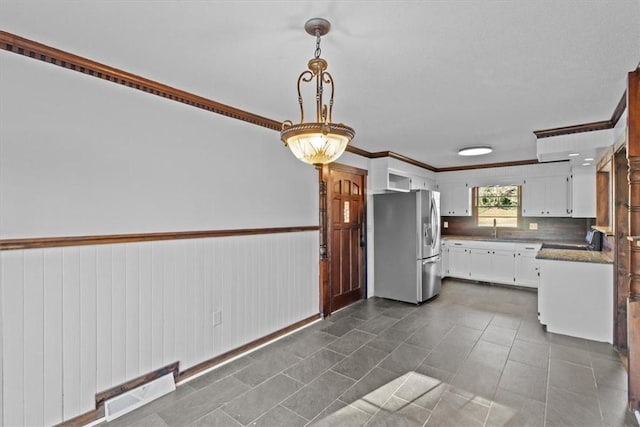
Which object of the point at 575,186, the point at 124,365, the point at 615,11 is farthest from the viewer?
the point at 575,186

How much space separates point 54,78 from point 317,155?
1.73 metres

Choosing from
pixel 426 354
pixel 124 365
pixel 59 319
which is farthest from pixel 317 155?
pixel 426 354

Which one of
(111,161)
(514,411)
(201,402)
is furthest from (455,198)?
(111,161)

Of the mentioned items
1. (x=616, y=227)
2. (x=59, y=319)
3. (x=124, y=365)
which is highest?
(x=616, y=227)

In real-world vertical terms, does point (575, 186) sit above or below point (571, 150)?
below

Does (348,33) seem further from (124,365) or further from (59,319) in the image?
(124,365)

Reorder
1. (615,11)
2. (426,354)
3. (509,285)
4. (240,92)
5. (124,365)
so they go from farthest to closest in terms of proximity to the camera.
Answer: (509,285)
(426,354)
(240,92)
(124,365)
(615,11)

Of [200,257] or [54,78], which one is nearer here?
[54,78]

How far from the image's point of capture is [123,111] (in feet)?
7.40

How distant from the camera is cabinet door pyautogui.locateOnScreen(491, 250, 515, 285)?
218 inches

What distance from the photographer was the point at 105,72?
6.98ft

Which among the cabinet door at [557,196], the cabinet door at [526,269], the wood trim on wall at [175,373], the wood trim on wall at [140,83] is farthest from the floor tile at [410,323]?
the cabinet door at [557,196]

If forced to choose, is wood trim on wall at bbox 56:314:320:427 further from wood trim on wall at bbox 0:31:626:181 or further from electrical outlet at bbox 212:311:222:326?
wood trim on wall at bbox 0:31:626:181

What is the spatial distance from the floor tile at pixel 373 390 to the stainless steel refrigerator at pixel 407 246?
2.17m
